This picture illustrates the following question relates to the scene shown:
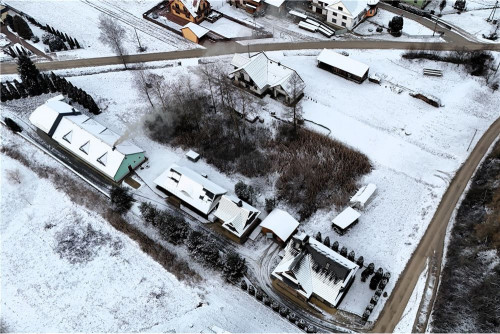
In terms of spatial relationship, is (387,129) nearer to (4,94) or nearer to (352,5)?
(352,5)

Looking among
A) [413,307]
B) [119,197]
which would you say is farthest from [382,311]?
[119,197]

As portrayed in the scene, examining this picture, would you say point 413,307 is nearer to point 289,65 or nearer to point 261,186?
point 261,186

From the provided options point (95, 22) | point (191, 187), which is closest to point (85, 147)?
point (191, 187)

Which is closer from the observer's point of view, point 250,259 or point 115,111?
point 250,259

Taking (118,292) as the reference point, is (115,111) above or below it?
above

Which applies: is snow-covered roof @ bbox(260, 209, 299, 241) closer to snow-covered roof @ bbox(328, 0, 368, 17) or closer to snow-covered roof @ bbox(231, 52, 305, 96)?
snow-covered roof @ bbox(231, 52, 305, 96)

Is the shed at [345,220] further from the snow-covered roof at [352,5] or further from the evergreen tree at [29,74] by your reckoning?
the evergreen tree at [29,74]
